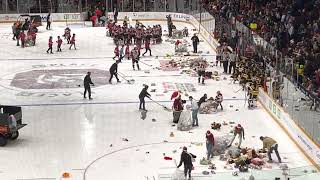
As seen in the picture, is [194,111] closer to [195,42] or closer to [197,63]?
[197,63]

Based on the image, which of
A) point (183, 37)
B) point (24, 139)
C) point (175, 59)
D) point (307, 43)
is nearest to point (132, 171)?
point (24, 139)

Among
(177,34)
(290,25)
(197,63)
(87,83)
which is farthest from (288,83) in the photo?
(177,34)

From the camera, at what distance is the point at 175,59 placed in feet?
117

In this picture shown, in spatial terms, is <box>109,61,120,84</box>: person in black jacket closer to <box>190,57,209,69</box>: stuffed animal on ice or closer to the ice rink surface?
the ice rink surface

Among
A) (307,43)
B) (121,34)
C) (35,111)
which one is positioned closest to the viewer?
(35,111)

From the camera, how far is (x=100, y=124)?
2411cm

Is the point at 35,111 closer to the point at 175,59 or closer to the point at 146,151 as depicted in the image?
the point at 146,151

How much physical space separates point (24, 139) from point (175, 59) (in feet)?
47.4

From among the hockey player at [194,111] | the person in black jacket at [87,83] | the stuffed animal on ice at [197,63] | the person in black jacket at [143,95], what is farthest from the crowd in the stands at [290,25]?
the person in black jacket at [87,83]

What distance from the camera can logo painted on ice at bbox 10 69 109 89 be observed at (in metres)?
29.8

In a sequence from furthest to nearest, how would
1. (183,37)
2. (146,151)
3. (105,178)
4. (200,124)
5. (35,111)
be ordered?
1. (183,37)
2. (35,111)
3. (200,124)
4. (146,151)
5. (105,178)

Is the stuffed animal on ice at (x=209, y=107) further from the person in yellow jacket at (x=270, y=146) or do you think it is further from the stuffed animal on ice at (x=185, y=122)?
the person in yellow jacket at (x=270, y=146)

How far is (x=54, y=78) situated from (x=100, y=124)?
7791mm

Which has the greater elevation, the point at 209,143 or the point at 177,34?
the point at 177,34
